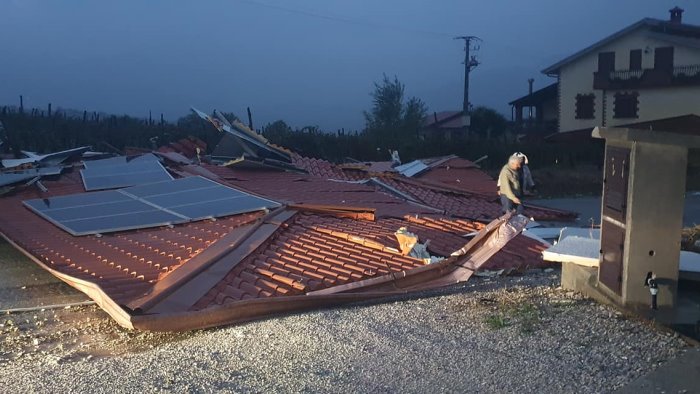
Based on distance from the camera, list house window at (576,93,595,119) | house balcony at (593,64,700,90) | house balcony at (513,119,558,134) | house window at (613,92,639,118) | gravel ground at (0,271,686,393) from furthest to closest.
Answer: house balcony at (513,119,558,134) → house window at (576,93,595,119) → house window at (613,92,639,118) → house balcony at (593,64,700,90) → gravel ground at (0,271,686,393)

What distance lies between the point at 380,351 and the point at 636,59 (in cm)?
4607

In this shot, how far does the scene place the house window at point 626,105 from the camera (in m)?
46.8

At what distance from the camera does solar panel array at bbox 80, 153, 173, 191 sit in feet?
48.1

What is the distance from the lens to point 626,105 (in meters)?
47.2

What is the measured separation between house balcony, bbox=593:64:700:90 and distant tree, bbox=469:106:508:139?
8329mm

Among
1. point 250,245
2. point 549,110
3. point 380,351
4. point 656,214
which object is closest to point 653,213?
point 656,214

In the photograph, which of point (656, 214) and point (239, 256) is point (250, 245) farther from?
point (656, 214)

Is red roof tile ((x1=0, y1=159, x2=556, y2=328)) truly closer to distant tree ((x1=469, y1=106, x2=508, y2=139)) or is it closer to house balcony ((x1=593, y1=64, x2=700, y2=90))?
house balcony ((x1=593, y1=64, x2=700, y2=90))

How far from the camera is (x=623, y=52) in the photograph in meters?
48.0

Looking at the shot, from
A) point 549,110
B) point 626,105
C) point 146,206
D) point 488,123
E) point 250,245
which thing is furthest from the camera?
point 549,110

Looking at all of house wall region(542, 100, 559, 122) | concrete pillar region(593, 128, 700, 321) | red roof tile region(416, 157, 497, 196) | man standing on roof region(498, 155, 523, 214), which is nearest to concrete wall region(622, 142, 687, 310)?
concrete pillar region(593, 128, 700, 321)

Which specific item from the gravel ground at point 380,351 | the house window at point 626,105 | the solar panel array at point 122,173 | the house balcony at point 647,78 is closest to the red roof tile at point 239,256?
the gravel ground at point 380,351

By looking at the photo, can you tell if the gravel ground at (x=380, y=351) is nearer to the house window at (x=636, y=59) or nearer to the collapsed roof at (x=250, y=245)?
the collapsed roof at (x=250, y=245)

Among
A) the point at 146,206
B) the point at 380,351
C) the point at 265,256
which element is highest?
the point at 146,206
